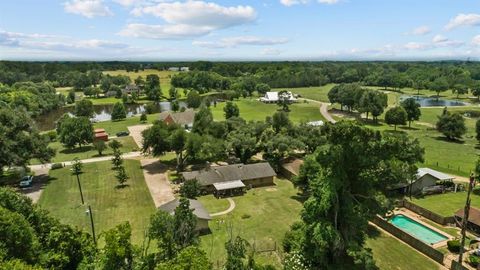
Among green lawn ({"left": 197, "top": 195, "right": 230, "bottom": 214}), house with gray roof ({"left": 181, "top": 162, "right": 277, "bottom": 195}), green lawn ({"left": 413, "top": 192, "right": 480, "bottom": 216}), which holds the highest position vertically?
house with gray roof ({"left": 181, "top": 162, "right": 277, "bottom": 195})

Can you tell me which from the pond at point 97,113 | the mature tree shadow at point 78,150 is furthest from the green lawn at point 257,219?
the pond at point 97,113

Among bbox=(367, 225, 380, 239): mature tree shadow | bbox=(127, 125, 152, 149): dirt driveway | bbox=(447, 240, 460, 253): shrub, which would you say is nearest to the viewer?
bbox=(447, 240, 460, 253): shrub

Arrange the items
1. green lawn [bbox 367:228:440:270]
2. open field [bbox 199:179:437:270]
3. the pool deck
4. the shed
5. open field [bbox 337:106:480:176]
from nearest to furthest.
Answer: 1. green lawn [bbox 367:228:440:270]
2. open field [bbox 199:179:437:270]
3. the pool deck
4. the shed
5. open field [bbox 337:106:480:176]

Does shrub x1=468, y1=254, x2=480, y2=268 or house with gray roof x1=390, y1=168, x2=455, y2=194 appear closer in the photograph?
shrub x1=468, y1=254, x2=480, y2=268

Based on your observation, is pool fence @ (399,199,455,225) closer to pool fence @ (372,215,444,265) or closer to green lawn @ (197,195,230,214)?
pool fence @ (372,215,444,265)

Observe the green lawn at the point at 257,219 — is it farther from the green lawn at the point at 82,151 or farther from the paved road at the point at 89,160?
the green lawn at the point at 82,151

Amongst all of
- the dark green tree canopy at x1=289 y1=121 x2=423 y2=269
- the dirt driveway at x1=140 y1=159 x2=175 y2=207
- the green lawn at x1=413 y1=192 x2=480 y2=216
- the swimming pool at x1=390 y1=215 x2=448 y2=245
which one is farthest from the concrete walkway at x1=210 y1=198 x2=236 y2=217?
the green lawn at x1=413 y1=192 x2=480 y2=216
